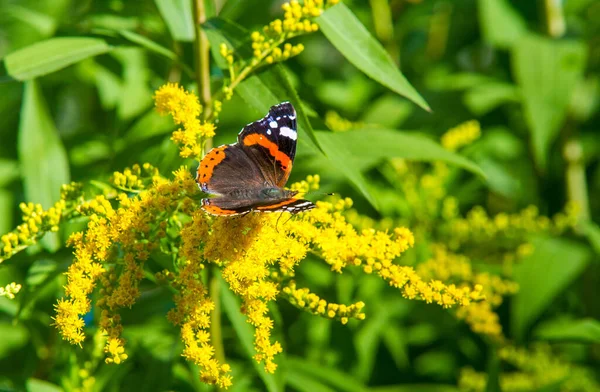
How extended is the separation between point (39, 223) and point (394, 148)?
1.35 meters

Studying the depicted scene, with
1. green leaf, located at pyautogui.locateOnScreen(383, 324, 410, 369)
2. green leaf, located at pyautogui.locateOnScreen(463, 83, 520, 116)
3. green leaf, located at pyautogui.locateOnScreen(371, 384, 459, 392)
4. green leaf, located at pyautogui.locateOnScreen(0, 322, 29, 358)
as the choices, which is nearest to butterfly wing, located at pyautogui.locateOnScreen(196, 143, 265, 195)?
green leaf, located at pyautogui.locateOnScreen(383, 324, 410, 369)

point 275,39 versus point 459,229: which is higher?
point 275,39

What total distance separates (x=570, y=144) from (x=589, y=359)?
4.21ft

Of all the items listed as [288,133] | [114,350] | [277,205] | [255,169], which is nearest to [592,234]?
[255,169]

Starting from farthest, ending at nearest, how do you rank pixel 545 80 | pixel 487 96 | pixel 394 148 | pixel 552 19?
pixel 552 19
pixel 487 96
pixel 545 80
pixel 394 148

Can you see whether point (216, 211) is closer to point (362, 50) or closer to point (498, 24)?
A: point (362, 50)

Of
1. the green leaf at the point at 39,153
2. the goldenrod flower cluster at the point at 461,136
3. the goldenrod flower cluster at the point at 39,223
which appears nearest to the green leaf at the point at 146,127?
the green leaf at the point at 39,153

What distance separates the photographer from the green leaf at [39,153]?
3.06m

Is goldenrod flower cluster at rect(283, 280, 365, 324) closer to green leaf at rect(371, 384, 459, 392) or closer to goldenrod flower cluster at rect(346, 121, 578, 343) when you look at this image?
goldenrod flower cluster at rect(346, 121, 578, 343)

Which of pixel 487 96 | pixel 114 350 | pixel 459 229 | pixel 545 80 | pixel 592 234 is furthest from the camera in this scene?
pixel 487 96

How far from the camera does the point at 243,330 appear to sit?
2.55m

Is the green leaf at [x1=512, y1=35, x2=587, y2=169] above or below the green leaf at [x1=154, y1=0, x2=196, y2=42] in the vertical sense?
below

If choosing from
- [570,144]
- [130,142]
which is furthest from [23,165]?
[570,144]

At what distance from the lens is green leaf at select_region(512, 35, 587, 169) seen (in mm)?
3443
